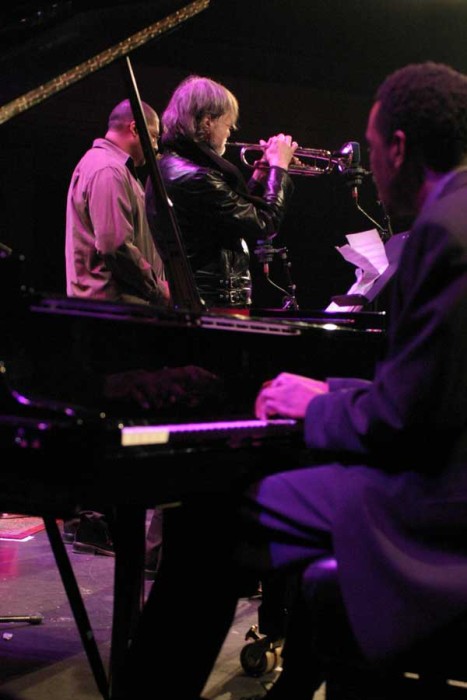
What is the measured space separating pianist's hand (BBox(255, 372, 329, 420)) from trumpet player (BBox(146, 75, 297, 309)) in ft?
5.22

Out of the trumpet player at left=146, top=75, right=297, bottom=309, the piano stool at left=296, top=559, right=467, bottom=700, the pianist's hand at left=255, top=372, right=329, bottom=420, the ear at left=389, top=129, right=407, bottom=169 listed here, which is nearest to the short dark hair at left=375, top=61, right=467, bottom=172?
the ear at left=389, top=129, right=407, bottom=169

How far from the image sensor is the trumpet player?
11.2ft

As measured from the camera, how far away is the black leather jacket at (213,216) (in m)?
3.41

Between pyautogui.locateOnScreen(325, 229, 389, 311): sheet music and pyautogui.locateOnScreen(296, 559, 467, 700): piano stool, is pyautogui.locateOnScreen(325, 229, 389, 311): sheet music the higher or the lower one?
the higher one

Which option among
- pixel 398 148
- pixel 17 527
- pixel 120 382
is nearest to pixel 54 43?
pixel 120 382

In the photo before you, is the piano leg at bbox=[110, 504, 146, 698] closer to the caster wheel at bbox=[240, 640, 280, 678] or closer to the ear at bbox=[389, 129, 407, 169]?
the caster wheel at bbox=[240, 640, 280, 678]

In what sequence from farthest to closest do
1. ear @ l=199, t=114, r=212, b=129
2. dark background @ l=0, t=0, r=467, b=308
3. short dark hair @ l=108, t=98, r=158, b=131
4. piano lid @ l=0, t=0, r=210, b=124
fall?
dark background @ l=0, t=0, r=467, b=308 < short dark hair @ l=108, t=98, r=158, b=131 < ear @ l=199, t=114, r=212, b=129 < piano lid @ l=0, t=0, r=210, b=124

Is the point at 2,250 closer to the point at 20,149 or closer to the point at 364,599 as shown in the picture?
the point at 364,599

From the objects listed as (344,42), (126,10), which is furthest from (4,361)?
(344,42)

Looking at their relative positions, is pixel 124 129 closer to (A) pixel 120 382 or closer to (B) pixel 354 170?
(B) pixel 354 170

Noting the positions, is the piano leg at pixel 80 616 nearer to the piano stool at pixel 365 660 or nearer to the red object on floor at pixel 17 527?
the piano stool at pixel 365 660

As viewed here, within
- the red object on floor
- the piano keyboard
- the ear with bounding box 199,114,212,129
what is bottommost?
the red object on floor

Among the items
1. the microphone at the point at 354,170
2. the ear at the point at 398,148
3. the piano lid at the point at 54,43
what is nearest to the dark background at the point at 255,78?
the microphone at the point at 354,170

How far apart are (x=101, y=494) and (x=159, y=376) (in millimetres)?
421
